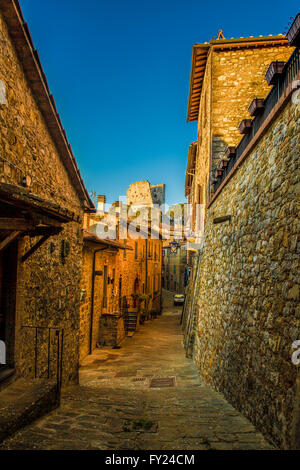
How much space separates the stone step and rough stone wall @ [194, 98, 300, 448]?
2710 mm

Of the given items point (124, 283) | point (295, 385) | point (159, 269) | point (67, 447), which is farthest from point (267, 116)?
point (159, 269)

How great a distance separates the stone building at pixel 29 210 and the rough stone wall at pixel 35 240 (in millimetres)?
14

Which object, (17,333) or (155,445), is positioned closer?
(155,445)

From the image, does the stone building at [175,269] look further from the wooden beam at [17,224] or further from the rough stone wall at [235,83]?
the wooden beam at [17,224]

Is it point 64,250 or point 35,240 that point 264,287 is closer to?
point 35,240

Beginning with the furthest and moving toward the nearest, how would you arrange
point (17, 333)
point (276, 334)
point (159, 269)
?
point (159, 269) → point (17, 333) → point (276, 334)

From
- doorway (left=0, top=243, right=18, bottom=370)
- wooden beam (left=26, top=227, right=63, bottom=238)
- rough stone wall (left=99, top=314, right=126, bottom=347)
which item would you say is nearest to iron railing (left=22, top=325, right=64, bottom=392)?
doorway (left=0, top=243, right=18, bottom=370)

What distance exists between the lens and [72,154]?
276 inches

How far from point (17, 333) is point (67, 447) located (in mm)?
2106

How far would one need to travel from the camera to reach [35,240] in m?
5.32

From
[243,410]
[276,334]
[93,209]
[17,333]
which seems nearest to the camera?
[276,334]

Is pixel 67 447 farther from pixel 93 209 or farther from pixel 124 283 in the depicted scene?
pixel 124 283

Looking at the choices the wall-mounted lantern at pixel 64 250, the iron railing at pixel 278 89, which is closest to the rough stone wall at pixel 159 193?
the wall-mounted lantern at pixel 64 250

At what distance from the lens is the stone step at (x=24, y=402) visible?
11.0ft
